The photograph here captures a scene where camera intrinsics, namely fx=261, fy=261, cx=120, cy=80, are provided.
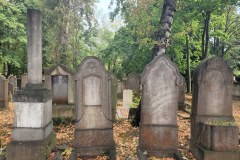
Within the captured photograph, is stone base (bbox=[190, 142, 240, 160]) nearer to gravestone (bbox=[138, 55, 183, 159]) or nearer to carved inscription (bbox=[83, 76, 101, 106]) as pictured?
gravestone (bbox=[138, 55, 183, 159])

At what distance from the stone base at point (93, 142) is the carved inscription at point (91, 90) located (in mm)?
790

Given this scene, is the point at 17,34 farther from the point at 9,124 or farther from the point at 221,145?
the point at 221,145

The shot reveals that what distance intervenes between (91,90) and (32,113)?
159 cm

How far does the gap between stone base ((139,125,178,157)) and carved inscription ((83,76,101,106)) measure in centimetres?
143

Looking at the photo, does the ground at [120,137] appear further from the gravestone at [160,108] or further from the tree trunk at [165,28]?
the tree trunk at [165,28]

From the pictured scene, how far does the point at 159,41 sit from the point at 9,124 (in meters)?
6.54

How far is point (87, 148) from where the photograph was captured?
22.8ft

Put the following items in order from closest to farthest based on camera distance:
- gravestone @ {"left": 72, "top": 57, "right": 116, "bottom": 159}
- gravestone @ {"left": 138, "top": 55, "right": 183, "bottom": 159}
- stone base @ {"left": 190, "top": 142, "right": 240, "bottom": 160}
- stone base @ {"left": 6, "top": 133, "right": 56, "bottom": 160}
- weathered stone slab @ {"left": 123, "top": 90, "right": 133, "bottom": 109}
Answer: stone base @ {"left": 190, "top": 142, "right": 240, "bottom": 160}
stone base @ {"left": 6, "top": 133, "right": 56, "bottom": 160}
gravestone @ {"left": 138, "top": 55, "right": 183, "bottom": 159}
gravestone @ {"left": 72, "top": 57, "right": 116, "bottom": 159}
weathered stone slab @ {"left": 123, "top": 90, "right": 133, "bottom": 109}

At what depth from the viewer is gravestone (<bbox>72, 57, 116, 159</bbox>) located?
6.93 metres

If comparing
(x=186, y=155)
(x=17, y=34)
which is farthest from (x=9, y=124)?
(x=17, y=34)

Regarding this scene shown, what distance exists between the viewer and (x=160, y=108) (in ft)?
22.0

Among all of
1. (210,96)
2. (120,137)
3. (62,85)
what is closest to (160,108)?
(210,96)

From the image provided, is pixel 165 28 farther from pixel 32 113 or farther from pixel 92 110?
pixel 32 113

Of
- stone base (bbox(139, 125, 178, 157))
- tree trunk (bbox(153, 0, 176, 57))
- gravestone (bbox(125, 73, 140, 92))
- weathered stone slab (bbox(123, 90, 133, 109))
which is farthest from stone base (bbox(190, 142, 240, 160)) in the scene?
gravestone (bbox(125, 73, 140, 92))
